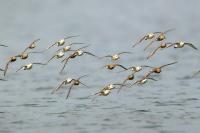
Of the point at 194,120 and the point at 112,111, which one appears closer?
the point at 194,120

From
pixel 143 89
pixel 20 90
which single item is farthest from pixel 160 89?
pixel 20 90

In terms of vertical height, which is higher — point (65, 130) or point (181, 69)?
point (181, 69)

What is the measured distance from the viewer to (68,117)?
3735 inches

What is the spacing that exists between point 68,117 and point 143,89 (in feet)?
113

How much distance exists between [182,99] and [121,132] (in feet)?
106

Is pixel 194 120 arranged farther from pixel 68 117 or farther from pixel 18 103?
pixel 18 103

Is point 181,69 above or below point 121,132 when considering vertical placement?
above

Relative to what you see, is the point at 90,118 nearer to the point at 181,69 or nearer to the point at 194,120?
the point at 194,120

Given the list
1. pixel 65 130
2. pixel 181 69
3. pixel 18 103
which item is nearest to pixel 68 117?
pixel 65 130

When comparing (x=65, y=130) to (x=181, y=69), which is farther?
(x=181, y=69)

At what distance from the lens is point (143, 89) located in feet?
418

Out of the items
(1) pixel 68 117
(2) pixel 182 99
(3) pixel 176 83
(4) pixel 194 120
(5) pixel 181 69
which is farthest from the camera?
(5) pixel 181 69

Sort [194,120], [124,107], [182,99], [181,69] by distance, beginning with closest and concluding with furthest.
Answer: [194,120], [124,107], [182,99], [181,69]

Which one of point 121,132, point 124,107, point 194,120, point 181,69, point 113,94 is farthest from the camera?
point 181,69
